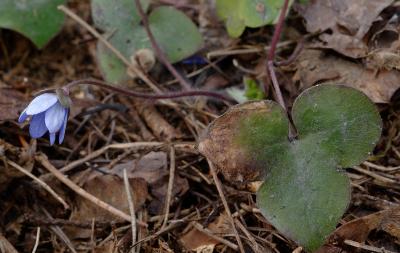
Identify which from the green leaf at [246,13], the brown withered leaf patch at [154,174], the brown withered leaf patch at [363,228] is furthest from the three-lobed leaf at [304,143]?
the green leaf at [246,13]

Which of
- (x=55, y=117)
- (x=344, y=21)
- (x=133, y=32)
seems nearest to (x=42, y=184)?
(x=55, y=117)

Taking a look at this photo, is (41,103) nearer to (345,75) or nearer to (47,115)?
(47,115)

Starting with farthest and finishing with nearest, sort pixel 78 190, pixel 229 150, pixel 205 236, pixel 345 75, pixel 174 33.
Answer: pixel 174 33, pixel 345 75, pixel 78 190, pixel 205 236, pixel 229 150

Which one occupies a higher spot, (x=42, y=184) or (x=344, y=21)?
(x=344, y=21)

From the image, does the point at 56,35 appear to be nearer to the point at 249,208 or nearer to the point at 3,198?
the point at 3,198

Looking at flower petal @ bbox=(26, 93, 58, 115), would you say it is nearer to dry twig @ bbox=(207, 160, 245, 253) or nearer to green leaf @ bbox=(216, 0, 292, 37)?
dry twig @ bbox=(207, 160, 245, 253)

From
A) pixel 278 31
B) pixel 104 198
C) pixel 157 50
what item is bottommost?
pixel 104 198
